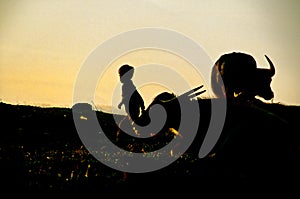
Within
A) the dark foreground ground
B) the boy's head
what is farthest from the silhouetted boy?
the dark foreground ground

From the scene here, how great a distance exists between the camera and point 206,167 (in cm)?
535

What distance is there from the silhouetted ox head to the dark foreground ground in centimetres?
39

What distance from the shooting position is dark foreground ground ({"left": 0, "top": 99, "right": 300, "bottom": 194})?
15.4 feet

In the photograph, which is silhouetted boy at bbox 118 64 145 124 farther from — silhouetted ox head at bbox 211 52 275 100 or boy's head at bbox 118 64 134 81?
silhouetted ox head at bbox 211 52 275 100

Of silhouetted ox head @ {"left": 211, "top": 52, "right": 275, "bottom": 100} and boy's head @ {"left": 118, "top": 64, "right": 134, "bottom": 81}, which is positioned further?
boy's head @ {"left": 118, "top": 64, "right": 134, "bottom": 81}

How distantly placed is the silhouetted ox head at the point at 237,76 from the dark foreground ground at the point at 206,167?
389mm

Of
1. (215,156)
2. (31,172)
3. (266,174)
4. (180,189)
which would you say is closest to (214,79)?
(215,156)

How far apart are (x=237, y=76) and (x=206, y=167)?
4.96 ft

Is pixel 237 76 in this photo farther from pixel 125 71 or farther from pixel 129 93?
pixel 129 93

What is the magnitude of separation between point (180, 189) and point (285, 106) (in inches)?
138

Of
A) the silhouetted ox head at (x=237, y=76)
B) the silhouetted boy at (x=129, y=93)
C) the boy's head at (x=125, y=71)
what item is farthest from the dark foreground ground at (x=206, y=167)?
the boy's head at (x=125, y=71)

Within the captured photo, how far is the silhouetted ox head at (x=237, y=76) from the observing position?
17.3ft

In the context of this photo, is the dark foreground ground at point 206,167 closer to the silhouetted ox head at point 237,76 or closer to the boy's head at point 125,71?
the silhouetted ox head at point 237,76

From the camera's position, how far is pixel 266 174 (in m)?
4.80
